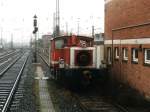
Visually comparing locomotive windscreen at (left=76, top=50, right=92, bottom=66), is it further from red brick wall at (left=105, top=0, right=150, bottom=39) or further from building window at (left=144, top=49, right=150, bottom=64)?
building window at (left=144, top=49, right=150, bottom=64)

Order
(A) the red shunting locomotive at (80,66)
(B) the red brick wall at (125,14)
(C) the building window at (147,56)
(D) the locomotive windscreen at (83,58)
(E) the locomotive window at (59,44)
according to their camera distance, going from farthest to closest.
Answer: (E) the locomotive window at (59,44)
(D) the locomotive windscreen at (83,58)
(A) the red shunting locomotive at (80,66)
(B) the red brick wall at (125,14)
(C) the building window at (147,56)

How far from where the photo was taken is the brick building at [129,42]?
15820 mm

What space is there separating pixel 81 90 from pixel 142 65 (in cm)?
456

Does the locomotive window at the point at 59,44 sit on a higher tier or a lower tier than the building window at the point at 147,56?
higher

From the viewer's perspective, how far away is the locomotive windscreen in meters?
19.0

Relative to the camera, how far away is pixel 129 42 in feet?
60.0

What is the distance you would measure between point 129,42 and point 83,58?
2298 millimetres

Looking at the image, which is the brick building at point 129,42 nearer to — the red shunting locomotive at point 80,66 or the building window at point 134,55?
the building window at point 134,55

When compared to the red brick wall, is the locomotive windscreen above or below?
below

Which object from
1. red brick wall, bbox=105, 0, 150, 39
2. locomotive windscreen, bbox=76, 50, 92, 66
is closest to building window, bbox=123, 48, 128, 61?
red brick wall, bbox=105, 0, 150, 39

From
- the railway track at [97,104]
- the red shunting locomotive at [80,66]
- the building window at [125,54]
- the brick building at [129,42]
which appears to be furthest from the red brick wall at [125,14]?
the railway track at [97,104]

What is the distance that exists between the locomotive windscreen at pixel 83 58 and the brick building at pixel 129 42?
1747 millimetres

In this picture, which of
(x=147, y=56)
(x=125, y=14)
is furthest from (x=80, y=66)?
(x=147, y=56)

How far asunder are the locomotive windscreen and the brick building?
1.75 meters
